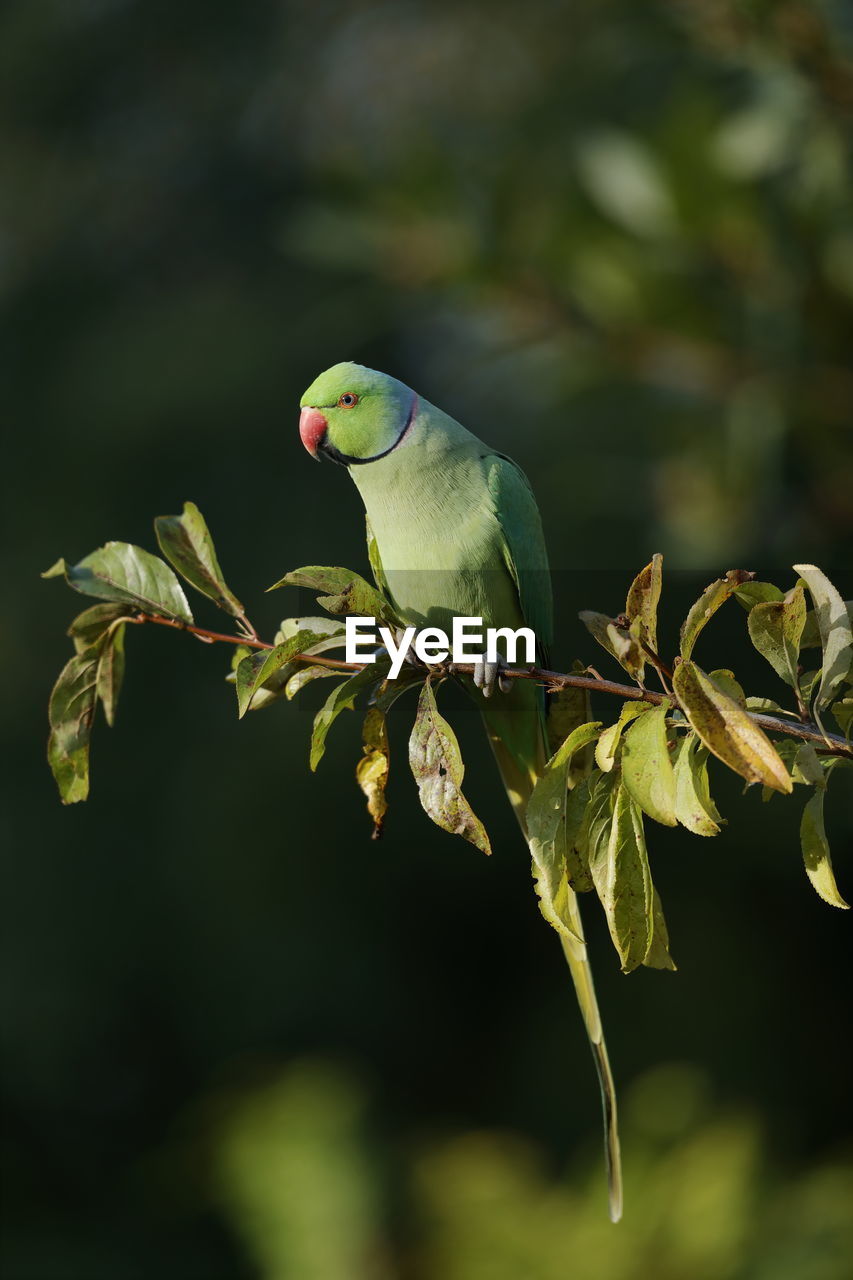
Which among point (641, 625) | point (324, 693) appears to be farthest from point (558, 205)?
point (641, 625)

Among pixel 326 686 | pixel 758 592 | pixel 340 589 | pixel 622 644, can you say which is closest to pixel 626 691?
pixel 622 644

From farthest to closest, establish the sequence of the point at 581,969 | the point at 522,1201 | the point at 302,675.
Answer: the point at 522,1201, the point at 581,969, the point at 302,675

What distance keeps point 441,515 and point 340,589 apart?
434 mm

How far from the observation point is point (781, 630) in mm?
1027

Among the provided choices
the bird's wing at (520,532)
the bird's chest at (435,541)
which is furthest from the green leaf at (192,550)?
the bird's wing at (520,532)

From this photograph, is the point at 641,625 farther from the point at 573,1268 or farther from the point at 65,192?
the point at 65,192

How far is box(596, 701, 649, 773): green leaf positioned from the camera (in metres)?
0.96

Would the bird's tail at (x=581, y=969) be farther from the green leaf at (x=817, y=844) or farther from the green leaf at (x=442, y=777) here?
the green leaf at (x=817, y=844)

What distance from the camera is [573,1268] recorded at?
2660 mm

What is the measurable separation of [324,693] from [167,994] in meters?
2.51

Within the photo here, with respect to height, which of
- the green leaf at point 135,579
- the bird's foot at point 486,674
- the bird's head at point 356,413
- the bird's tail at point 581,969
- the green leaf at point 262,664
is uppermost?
the bird's head at point 356,413

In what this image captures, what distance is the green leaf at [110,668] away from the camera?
1.14m

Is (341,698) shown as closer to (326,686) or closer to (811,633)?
(811,633)

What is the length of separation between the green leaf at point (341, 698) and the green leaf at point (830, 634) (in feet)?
1.16
